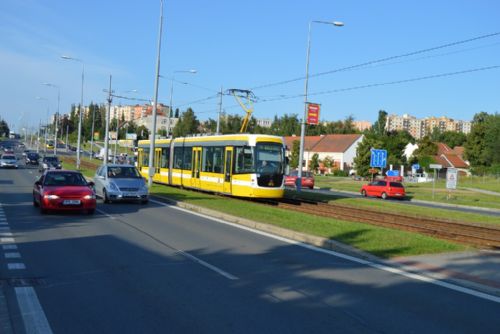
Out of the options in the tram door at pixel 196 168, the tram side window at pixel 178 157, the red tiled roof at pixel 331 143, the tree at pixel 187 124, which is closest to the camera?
the tram door at pixel 196 168

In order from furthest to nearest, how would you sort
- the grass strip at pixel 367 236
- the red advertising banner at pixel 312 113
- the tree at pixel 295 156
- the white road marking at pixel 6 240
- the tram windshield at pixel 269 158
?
the tree at pixel 295 156
the red advertising banner at pixel 312 113
the tram windshield at pixel 269 158
the grass strip at pixel 367 236
the white road marking at pixel 6 240

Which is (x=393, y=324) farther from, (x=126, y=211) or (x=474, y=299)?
(x=126, y=211)

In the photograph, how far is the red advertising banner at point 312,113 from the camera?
34.8m

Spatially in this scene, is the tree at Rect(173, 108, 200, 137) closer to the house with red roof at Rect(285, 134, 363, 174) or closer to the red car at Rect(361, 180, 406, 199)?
the house with red roof at Rect(285, 134, 363, 174)

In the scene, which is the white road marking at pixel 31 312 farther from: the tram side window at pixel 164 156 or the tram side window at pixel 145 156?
the tram side window at pixel 145 156

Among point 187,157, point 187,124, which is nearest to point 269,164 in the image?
point 187,157

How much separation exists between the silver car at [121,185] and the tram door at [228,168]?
4867mm

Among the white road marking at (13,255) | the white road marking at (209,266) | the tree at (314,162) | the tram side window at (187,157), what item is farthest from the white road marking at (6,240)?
the tree at (314,162)

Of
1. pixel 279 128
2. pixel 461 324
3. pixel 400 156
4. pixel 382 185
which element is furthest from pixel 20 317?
pixel 279 128

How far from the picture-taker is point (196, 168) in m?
31.8

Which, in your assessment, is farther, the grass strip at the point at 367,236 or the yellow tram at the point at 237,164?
the yellow tram at the point at 237,164

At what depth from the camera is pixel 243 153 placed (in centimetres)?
2656

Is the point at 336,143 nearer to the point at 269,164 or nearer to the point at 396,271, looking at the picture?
the point at 269,164

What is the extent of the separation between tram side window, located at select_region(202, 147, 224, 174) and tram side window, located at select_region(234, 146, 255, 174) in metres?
Answer: 1.63
